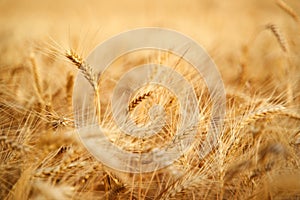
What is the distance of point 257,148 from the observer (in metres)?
1.19

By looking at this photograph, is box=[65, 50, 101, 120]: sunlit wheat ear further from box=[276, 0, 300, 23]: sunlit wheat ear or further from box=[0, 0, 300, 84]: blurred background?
box=[276, 0, 300, 23]: sunlit wheat ear

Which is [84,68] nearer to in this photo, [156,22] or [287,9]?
[287,9]

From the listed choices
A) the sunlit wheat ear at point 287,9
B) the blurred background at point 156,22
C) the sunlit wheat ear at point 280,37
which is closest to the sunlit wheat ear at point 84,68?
the blurred background at point 156,22

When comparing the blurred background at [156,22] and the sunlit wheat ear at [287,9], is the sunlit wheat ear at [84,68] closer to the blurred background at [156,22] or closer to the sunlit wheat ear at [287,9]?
the blurred background at [156,22]

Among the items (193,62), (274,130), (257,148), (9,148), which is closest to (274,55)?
(193,62)

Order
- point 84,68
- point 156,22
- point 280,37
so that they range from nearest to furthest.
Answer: point 84,68
point 280,37
point 156,22

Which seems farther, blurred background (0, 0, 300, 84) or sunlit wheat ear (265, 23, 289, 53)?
blurred background (0, 0, 300, 84)

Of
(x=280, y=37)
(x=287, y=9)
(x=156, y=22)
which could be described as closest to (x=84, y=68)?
(x=280, y=37)

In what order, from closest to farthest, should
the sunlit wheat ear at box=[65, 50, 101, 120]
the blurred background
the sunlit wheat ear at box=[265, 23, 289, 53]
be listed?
the sunlit wheat ear at box=[65, 50, 101, 120]
the sunlit wheat ear at box=[265, 23, 289, 53]
the blurred background

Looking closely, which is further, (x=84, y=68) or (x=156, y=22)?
(x=156, y=22)

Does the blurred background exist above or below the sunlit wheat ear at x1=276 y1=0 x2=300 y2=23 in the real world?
above

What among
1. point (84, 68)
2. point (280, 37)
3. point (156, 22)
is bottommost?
point (84, 68)

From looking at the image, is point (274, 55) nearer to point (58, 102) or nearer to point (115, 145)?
point (58, 102)

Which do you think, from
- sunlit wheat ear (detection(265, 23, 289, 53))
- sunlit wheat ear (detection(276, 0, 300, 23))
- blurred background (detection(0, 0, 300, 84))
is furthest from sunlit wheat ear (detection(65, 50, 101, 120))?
sunlit wheat ear (detection(276, 0, 300, 23))
